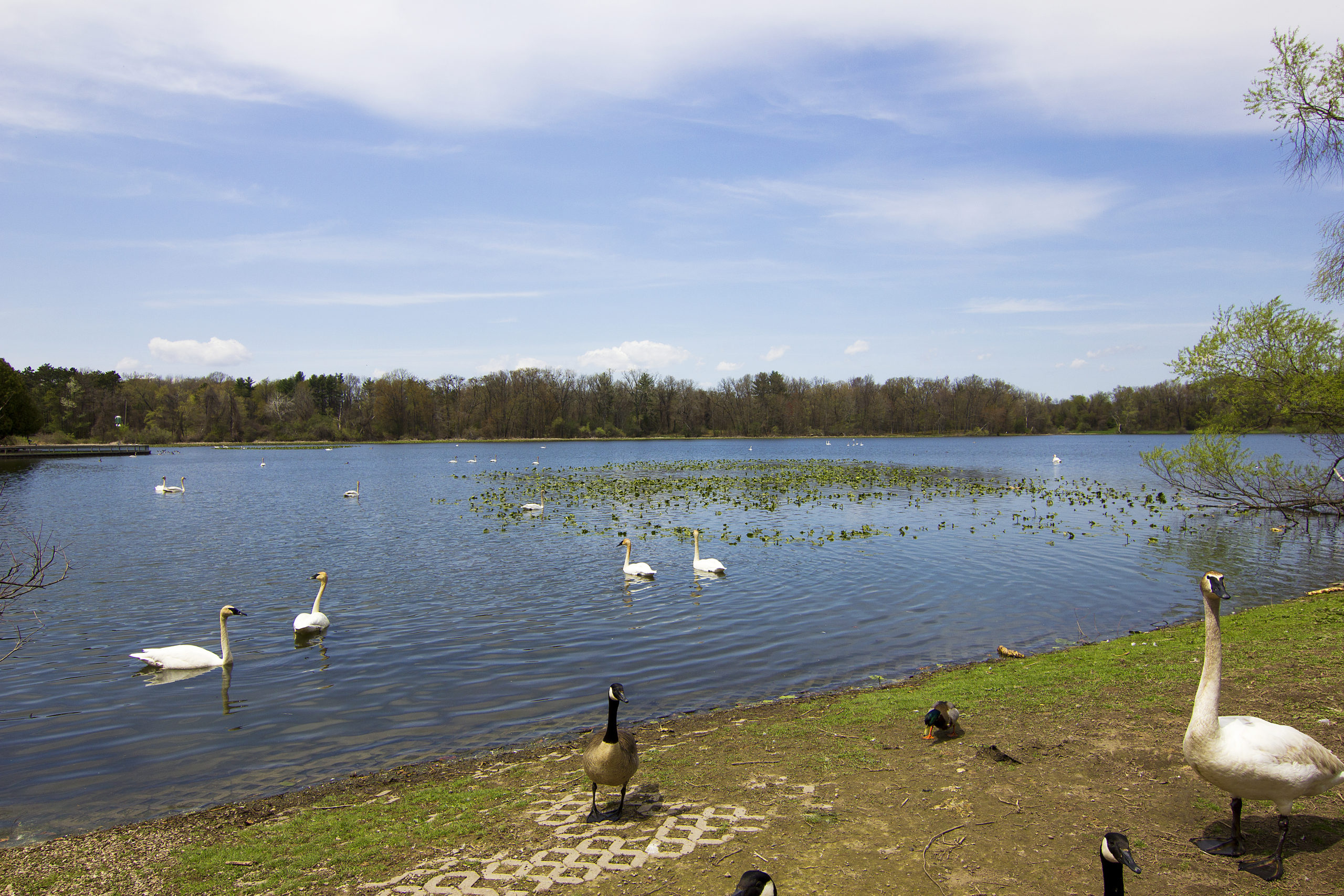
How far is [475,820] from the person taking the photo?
6301 millimetres

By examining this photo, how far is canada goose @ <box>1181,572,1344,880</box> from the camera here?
4617mm

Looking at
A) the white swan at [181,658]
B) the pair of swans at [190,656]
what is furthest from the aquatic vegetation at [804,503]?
the white swan at [181,658]

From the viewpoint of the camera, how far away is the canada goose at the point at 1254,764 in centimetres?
462

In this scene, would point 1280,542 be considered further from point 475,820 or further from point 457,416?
point 457,416

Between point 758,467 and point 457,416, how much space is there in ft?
308

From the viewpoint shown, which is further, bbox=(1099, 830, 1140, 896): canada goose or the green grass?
the green grass

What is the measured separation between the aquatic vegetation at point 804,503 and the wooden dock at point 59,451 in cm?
6492

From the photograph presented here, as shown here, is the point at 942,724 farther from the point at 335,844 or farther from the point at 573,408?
the point at 573,408

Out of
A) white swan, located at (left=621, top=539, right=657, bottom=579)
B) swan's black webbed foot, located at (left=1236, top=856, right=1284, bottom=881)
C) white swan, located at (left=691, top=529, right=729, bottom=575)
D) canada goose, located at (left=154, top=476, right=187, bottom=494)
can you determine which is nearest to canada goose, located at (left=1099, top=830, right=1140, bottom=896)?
swan's black webbed foot, located at (left=1236, top=856, right=1284, bottom=881)

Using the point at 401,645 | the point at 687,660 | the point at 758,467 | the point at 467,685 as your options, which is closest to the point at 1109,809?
the point at 687,660

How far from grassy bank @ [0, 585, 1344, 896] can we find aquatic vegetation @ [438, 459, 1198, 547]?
15.2m

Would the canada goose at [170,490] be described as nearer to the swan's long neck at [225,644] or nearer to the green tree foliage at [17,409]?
the green tree foliage at [17,409]

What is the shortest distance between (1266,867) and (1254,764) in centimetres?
71

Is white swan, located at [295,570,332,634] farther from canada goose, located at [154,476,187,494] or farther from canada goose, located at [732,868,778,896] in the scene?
canada goose, located at [154,476,187,494]
